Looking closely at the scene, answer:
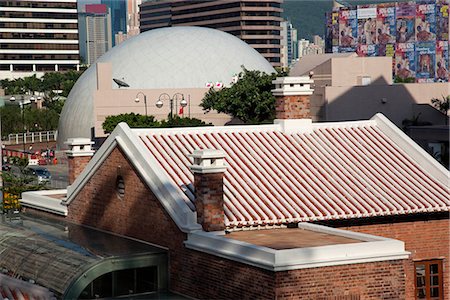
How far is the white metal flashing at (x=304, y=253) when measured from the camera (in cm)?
1931

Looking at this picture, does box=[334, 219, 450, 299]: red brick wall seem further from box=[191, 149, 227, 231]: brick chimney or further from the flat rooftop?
box=[191, 149, 227, 231]: brick chimney

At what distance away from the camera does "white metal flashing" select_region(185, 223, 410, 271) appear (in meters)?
19.3

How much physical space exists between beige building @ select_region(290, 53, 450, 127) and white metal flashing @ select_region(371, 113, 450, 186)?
58372 millimetres

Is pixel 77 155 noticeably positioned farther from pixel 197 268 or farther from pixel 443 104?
pixel 443 104

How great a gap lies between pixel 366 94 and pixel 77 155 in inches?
2381

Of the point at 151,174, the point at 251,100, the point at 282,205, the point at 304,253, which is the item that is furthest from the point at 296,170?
the point at 251,100

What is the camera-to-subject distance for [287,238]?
22.2m

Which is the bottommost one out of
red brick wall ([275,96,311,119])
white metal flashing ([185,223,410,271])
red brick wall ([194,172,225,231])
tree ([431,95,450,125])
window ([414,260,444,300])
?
window ([414,260,444,300])

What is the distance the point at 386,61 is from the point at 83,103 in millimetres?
33540

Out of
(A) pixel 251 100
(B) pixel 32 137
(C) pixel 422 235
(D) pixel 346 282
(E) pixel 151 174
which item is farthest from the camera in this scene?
(B) pixel 32 137

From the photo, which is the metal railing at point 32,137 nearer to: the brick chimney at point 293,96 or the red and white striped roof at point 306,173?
the brick chimney at point 293,96

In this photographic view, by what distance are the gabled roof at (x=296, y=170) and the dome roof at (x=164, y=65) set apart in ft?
278

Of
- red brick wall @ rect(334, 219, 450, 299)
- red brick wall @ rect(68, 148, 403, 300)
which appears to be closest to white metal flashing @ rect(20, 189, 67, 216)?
red brick wall @ rect(68, 148, 403, 300)

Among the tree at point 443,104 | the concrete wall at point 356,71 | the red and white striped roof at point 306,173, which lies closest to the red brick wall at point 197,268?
the red and white striped roof at point 306,173
